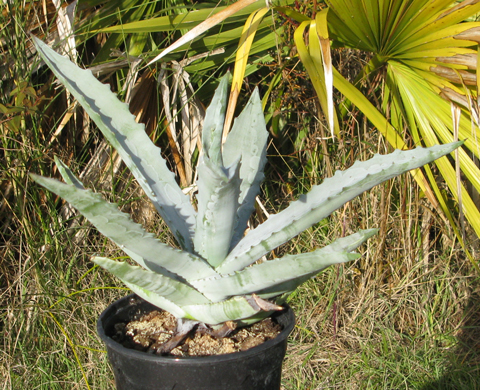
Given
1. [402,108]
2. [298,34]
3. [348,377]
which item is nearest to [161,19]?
[298,34]

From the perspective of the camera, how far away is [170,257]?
2.47 ft

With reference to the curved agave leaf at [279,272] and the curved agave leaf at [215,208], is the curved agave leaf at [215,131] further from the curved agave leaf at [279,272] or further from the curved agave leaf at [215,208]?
the curved agave leaf at [279,272]

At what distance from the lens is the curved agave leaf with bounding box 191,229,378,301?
70cm

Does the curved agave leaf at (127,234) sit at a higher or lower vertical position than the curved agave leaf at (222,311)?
higher

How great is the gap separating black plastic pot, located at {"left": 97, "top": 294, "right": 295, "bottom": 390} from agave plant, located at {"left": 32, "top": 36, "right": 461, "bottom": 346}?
0.07 metres

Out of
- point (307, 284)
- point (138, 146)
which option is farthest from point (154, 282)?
point (307, 284)

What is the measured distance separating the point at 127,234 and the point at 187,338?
28 cm

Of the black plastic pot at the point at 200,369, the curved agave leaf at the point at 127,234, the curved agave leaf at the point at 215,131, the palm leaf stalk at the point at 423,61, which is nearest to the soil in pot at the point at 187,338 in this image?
the black plastic pot at the point at 200,369

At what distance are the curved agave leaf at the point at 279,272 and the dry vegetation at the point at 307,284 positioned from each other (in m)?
0.92

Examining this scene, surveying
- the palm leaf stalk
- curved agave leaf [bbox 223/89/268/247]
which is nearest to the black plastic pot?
curved agave leaf [bbox 223/89/268/247]

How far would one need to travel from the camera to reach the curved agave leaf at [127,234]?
618mm

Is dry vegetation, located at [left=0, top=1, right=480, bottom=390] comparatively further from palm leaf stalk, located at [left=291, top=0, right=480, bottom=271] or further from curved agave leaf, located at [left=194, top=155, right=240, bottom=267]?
curved agave leaf, located at [left=194, top=155, right=240, bottom=267]

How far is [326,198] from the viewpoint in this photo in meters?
0.76

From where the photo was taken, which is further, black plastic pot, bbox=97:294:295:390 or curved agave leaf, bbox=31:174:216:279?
black plastic pot, bbox=97:294:295:390
